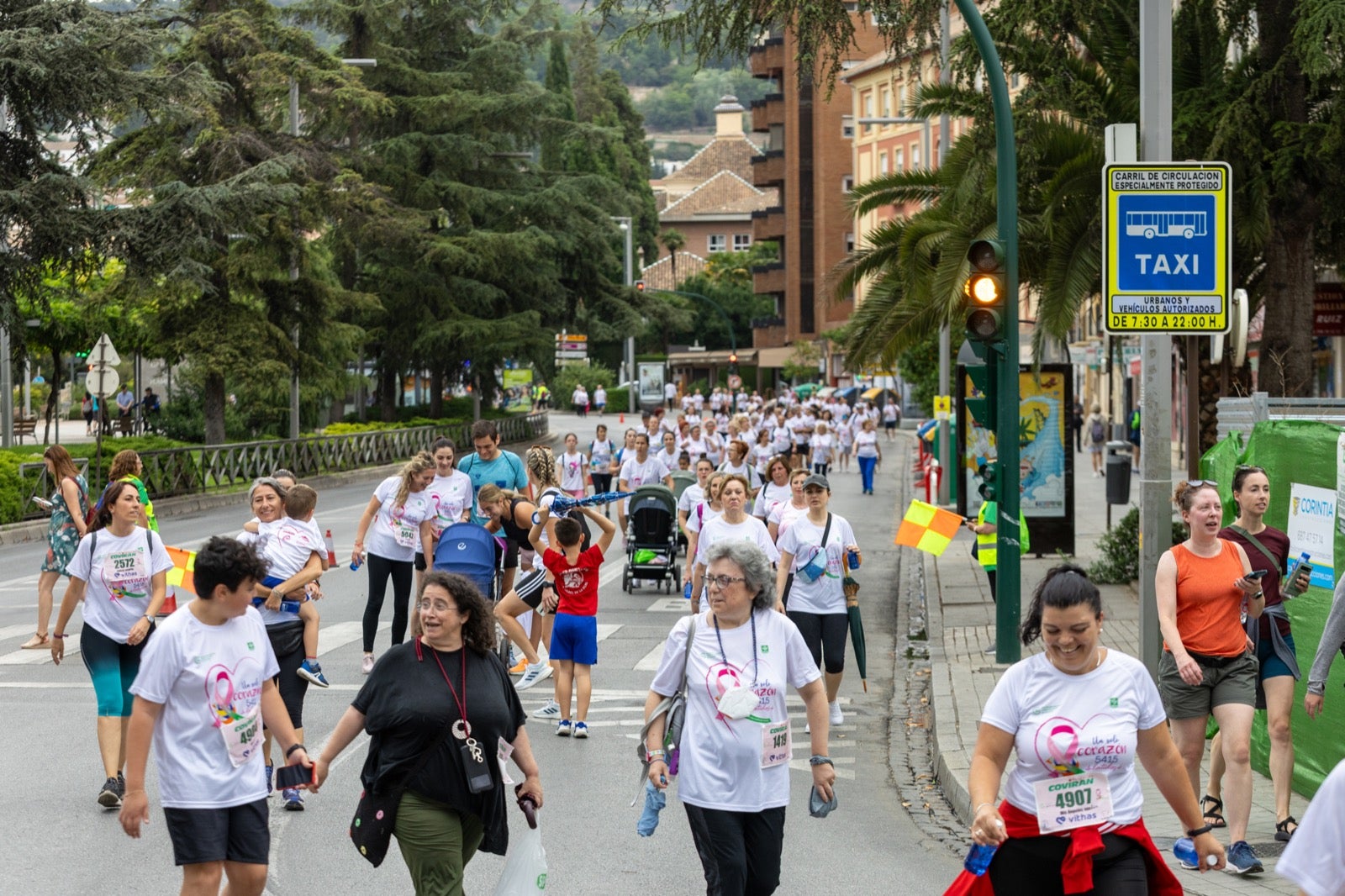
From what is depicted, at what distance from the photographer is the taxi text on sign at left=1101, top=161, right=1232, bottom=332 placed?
9.12 metres

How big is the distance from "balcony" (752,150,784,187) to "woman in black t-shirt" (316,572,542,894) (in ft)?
314

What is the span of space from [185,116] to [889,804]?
26270 mm

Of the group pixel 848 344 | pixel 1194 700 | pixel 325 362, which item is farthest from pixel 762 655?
pixel 325 362

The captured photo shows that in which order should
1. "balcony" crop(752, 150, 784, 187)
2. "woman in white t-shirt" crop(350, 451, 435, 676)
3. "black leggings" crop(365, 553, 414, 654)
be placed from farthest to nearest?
"balcony" crop(752, 150, 784, 187), "black leggings" crop(365, 553, 414, 654), "woman in white t-shirt" crop(350, 451, 435, 676)

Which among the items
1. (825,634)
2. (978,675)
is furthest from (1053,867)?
(978,675)

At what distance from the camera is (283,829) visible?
28.2ft

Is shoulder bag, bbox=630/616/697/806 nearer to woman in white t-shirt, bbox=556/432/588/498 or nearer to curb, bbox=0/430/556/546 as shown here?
woman in white t-shirt, bbox=556/432/588/498

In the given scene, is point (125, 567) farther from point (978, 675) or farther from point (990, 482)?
point (978, 675)

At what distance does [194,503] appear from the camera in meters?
32.7

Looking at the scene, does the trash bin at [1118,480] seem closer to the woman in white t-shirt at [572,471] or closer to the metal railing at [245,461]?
the woman in white t-shirt at [572,471]

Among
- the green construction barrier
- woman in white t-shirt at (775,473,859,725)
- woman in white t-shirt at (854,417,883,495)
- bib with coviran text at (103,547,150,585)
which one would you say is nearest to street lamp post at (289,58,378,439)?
woman in white t-shirt at (854,417,883,495)

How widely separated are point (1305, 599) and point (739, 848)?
464 cm

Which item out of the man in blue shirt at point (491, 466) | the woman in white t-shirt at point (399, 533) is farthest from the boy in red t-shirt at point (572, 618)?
the man in blue shirt at point (491, 466)

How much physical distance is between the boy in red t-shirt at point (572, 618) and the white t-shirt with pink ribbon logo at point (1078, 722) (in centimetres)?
600
